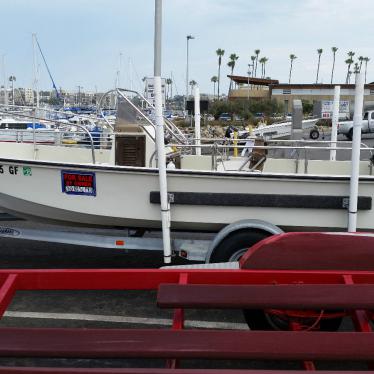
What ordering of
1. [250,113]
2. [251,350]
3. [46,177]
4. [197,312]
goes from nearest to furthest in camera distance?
[251,350], [197,312], [46,177], [250,113]

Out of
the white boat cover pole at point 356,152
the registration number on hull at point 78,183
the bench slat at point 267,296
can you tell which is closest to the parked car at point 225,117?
the registration number on hull at point 78,183

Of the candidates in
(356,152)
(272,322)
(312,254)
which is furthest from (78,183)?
(356,152)

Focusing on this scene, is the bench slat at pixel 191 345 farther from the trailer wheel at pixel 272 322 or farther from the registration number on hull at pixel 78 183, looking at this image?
the registration number on hull at pixel 78 183

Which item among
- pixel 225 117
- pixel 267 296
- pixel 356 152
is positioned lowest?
pixel 267 296

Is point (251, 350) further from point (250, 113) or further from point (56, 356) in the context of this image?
point (250, 113)

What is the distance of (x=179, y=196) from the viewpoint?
15.7 feet

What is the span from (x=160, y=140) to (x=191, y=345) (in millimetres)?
2627

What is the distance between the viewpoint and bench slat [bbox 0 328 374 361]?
7.07ft

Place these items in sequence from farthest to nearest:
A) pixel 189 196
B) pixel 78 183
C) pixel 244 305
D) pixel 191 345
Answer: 1. pixel 78 183
2. pixel 189 196
3. pixel 244 305
4. pixel 191 345

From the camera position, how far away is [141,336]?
2.29 metres

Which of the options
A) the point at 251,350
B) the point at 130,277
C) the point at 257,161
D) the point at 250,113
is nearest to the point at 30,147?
the point at 257,161

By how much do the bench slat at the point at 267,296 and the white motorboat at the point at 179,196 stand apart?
2.03m

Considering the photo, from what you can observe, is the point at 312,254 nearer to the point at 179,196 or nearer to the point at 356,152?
the point at 356,152

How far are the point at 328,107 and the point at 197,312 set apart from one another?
270 inches
